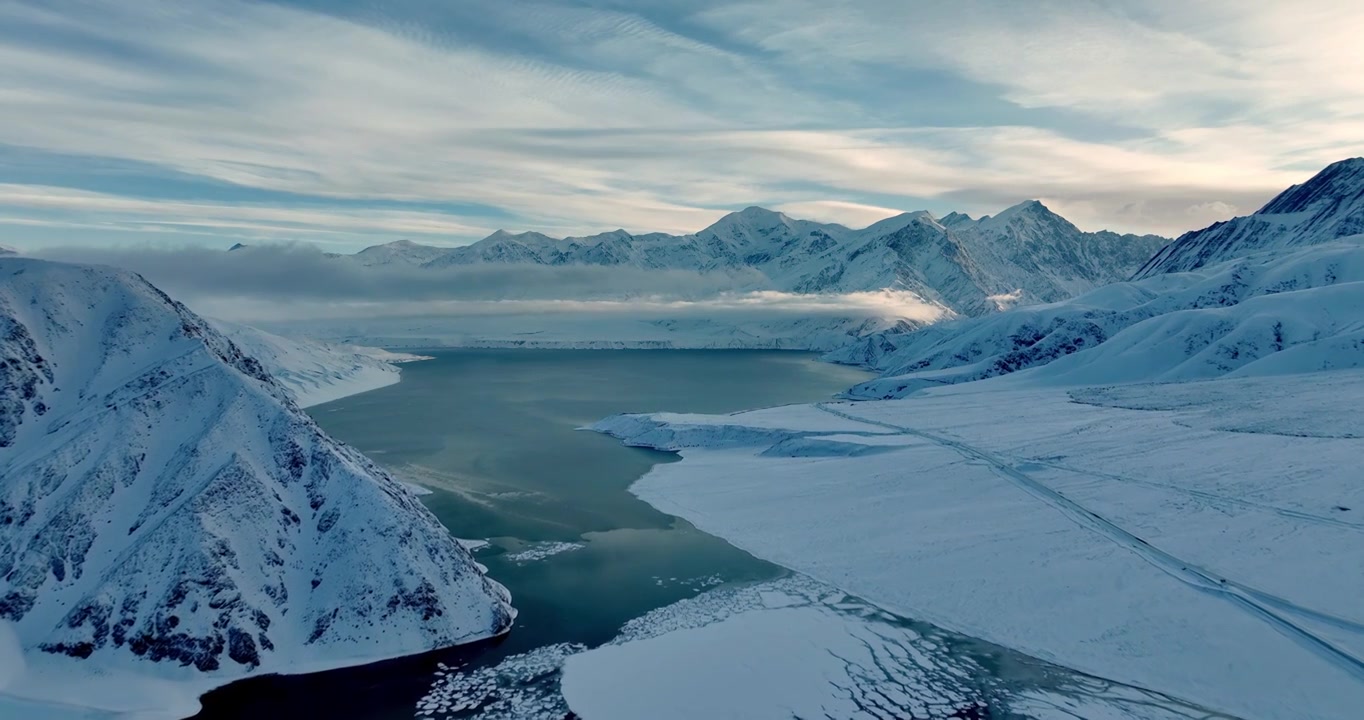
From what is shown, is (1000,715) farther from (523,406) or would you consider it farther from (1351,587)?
(523,406)

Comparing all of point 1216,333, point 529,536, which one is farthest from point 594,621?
point 1216,333

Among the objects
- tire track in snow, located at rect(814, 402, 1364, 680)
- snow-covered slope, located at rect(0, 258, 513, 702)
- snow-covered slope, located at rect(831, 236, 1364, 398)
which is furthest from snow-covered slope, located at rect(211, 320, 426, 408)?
tire track in snow, located at rect(814, 402, 1364, 680)

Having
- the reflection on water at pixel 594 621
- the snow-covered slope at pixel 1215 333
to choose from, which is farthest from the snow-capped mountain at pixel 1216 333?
the reflection on water at pixel 594 621

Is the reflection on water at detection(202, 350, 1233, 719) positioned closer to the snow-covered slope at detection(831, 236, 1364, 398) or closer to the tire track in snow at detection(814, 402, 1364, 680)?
the tire track in snow at detection(814, 402, 1364, 680)

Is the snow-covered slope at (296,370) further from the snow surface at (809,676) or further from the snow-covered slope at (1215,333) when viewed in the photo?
the snow surface at (809,676)

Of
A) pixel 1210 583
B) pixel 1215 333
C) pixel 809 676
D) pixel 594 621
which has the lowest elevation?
pixel 594 621

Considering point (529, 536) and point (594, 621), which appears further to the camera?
point (529, 536)

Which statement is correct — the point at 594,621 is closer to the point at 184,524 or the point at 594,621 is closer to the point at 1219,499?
the point at 184,524

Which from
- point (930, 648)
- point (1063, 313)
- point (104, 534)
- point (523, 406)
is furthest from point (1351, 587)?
point (1063, 313)
